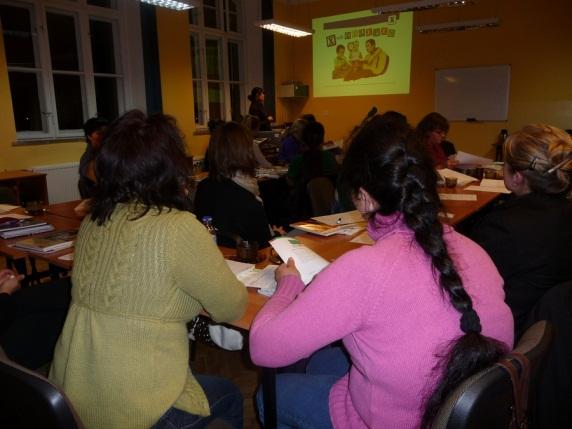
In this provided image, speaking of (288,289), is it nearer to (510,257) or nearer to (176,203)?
(176,203)

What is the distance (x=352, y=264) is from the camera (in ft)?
2.96

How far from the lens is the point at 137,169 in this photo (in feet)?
3.73

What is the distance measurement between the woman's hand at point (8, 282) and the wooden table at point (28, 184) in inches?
132

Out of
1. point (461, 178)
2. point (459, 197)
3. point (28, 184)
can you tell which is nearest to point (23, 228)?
point (459, 197)

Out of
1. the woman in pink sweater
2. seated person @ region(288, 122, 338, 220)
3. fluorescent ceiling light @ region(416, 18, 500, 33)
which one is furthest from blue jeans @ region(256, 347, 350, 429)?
fluorescent ceiling light @ region(416, 18, 500, 33)

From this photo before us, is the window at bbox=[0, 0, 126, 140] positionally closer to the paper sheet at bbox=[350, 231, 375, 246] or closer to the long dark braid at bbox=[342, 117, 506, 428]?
the paper sheet at bbox=[350, 231, 375, 246]

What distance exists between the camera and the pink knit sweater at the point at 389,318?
0.89 meters

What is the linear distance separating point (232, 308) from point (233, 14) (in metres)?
8.06

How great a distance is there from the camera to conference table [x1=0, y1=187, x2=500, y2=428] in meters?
1.27

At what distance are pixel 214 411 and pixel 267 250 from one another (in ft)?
2.89

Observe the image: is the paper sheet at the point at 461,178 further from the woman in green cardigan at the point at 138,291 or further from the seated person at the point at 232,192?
the woman in green cardigan at the point at 138,291

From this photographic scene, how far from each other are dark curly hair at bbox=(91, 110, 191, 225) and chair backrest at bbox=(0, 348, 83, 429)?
1.40 ft

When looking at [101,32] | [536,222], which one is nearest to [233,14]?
[101,32]

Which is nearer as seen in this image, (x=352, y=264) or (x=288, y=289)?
(x=352, y=264)
